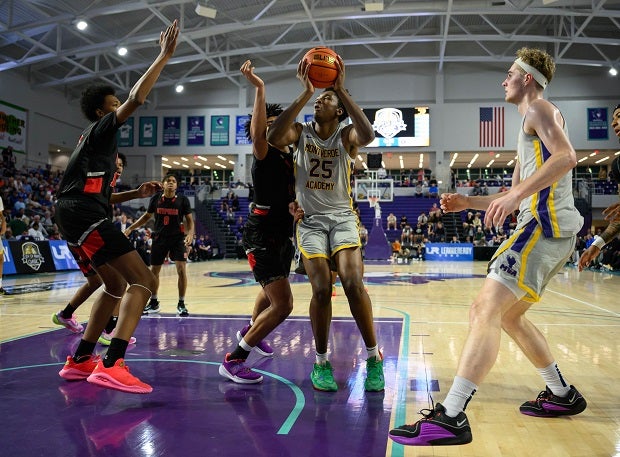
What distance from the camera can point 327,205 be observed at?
379cm

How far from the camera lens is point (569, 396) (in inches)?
122

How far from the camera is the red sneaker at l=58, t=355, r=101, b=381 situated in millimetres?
3768

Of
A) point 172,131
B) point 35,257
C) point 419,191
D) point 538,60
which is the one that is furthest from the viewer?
point 172,131

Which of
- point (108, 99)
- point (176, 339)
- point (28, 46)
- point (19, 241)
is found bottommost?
point (176, 339)

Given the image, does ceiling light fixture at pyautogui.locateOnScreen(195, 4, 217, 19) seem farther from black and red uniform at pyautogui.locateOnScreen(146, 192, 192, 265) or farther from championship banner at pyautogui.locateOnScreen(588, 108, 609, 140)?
championship banner at pyautogui.locateOnScreen(588, 108, 609, 140)

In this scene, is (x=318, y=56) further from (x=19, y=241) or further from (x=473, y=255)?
(x=473, y=255)

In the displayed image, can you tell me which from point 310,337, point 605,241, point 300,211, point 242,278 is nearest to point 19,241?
point 242,278

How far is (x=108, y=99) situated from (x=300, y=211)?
1.67 m

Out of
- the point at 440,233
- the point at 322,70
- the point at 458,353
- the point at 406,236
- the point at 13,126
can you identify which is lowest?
the point at 458,353

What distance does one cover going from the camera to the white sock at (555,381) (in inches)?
123

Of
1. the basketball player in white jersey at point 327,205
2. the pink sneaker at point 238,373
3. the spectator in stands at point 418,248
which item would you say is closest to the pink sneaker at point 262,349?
the pink sneaker at point 238,373

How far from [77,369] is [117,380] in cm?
57

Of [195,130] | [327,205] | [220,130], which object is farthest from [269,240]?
[195,130]

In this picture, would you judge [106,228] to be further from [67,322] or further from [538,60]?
[538,60]
